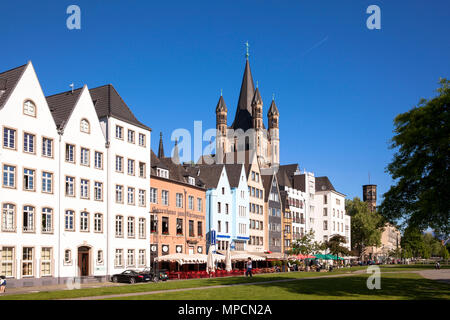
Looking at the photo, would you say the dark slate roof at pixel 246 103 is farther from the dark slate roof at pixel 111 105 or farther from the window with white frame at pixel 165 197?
the dark slate roof at pixel 111 105

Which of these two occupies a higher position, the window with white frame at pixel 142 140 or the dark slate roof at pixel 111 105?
the dark slate roof at pixel 111 105

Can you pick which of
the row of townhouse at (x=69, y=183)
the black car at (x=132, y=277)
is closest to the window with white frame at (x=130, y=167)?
the row of townhouse at (x=69, y=183)

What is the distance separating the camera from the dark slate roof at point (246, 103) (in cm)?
17250

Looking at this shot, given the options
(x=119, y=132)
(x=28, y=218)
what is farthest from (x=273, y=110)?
(x=28, y=218)

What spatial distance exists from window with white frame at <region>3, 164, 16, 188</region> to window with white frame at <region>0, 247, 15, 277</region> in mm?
4996

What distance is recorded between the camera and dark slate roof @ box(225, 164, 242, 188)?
281 ft

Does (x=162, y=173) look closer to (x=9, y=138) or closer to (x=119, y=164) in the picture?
(x=119, y=164)

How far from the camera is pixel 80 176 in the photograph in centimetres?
5200

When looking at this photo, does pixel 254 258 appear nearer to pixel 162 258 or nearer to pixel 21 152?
pixel 162 258

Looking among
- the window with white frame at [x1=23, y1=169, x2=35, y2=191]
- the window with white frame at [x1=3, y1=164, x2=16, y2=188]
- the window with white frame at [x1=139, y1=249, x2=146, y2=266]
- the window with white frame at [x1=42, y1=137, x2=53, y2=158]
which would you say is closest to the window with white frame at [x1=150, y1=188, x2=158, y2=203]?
the window with white frame at [x1=139, y1=249, x2=146, y2=266]

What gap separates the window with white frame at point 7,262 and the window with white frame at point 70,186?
26.3 ft

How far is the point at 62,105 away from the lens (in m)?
53.2
